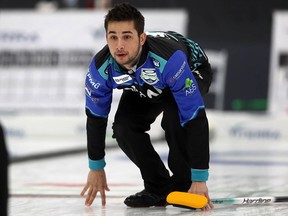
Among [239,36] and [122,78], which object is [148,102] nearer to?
[122,78]

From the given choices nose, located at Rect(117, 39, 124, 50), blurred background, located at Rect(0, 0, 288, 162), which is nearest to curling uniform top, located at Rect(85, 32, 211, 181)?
nose, located at Rect(117, 39, 124, 50)

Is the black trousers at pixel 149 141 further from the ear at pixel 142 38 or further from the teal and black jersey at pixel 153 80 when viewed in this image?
the ear at pixel 142 38

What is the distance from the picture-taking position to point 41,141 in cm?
833

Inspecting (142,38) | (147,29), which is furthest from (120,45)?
(147,29)

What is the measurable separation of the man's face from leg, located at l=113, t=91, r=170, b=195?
316mm

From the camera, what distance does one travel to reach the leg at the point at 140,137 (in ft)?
10.5

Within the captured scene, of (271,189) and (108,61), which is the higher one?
(108,61)

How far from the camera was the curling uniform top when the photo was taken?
9.73 ft

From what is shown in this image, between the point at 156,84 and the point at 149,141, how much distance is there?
13.1 inches

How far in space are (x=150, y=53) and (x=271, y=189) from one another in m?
1.26

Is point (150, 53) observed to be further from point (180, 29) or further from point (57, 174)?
point (180, 29)

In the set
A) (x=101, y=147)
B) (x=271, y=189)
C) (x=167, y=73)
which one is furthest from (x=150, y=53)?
(x=271, y=189)

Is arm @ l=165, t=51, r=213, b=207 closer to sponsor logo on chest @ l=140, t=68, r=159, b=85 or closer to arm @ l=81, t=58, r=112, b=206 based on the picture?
sponsor logo on chest @ l=140, t=68, r=159, b=85

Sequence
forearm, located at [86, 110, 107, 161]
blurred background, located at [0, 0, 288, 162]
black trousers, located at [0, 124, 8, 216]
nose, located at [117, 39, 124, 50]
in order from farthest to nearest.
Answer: blurred background, located at [0, 0, 288, 162] → forearm, located at [86, 110, 107, 161] → nose, located at [117, 39, 124, 50] → black trousers, located at [0, 124, 8, 216]
